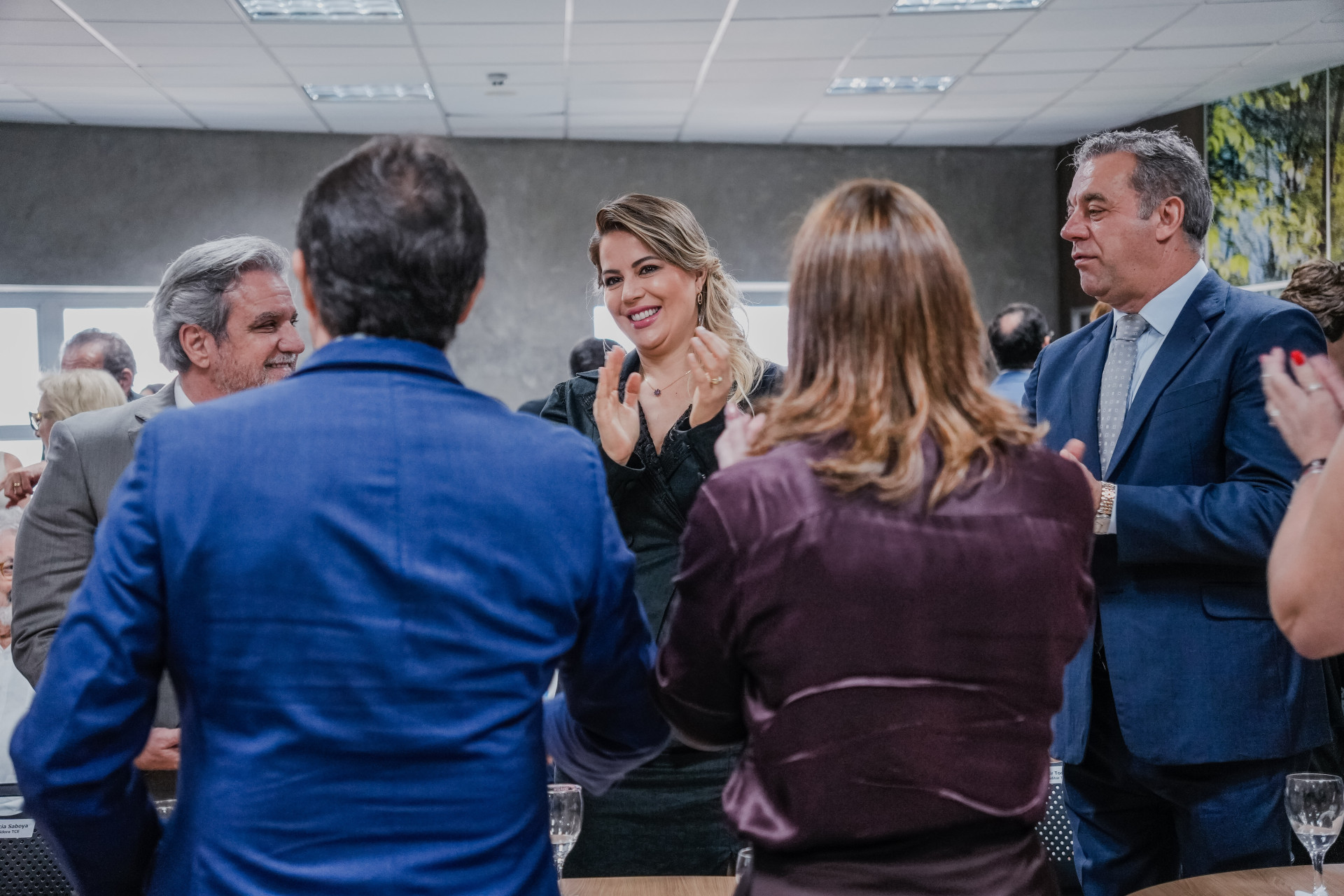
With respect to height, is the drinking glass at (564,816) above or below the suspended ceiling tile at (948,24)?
below

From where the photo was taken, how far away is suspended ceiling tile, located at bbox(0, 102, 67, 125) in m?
7.41

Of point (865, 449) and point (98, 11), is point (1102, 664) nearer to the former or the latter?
point (865, 449)

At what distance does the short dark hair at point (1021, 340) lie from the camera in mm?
4789

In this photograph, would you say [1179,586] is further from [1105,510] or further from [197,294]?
[197,294]

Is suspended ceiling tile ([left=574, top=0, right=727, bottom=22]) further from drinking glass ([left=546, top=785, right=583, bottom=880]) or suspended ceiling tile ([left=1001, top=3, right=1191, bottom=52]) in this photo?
drinking glass ([left=546, top=785, right=583, bottom=880])

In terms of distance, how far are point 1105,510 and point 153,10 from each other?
5.46 meters

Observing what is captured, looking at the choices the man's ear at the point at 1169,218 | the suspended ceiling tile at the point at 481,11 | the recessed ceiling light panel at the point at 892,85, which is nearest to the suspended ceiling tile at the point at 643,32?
the suspended ceiling tile at the point at 481,11

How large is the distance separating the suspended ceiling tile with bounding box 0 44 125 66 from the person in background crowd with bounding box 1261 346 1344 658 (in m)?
6.45

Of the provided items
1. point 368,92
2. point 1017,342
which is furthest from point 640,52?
point 1017,342

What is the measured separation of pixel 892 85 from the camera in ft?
23.5

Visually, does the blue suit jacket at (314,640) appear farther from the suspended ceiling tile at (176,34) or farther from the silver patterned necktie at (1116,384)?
the suspended ceiling tile at (176,34)

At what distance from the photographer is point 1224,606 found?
1.91 metres

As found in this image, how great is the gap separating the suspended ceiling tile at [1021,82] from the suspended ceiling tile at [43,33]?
501 cm

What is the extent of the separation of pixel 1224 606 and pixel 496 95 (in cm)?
622
